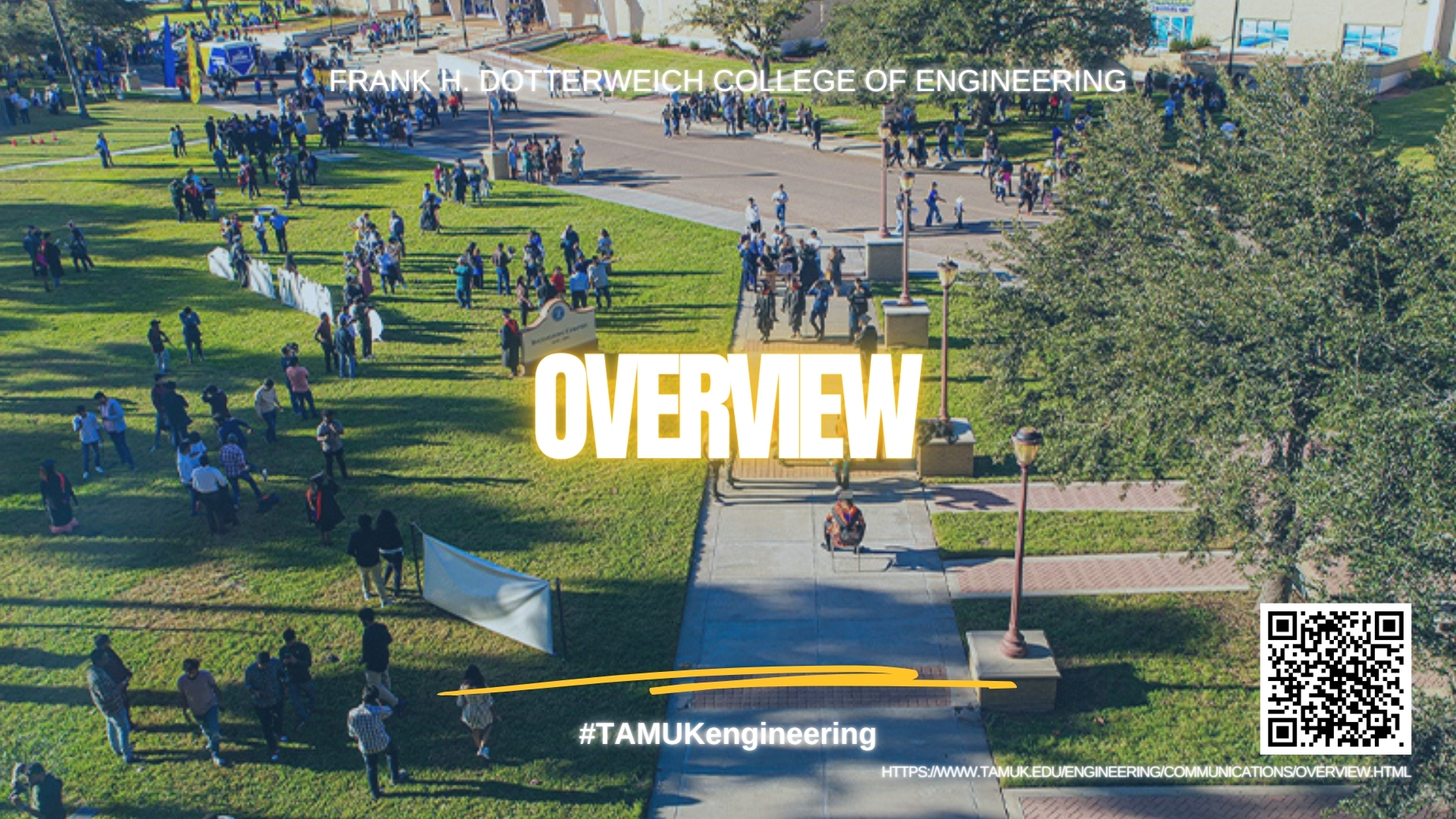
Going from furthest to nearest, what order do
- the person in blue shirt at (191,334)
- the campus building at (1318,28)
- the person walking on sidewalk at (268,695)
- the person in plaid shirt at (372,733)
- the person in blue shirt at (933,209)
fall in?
1. the campus building at (1318,28)
2. the person in blue shirt at (933,209)
3. the person in blue shirt at (191,334)
4. the person walking on sidewalk at (268,695)
5. the person in plaid shirt at (372,733)

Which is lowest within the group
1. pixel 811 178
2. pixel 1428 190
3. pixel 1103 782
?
pixel 1103 782

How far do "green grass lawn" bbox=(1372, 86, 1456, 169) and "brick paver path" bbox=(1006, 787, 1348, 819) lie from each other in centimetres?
3342

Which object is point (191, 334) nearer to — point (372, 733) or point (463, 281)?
point (463, 281)

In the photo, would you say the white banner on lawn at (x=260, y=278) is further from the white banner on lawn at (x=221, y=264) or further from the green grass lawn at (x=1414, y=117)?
the green grass lawn at (x=1414, y=117)

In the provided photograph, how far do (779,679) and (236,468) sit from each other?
31.7 feet

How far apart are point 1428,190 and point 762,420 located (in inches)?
468

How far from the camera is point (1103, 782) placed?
12.4 meters

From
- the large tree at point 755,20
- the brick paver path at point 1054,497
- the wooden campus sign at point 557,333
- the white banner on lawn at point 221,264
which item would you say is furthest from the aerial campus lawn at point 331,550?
the large tree at point 755,20

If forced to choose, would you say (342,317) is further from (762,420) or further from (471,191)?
(471,191)

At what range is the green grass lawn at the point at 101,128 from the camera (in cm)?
4909

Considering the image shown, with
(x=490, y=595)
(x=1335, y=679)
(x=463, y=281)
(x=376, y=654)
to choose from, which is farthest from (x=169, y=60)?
(x=1335, y=679)

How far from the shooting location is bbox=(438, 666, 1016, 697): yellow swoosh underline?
46.2 ft

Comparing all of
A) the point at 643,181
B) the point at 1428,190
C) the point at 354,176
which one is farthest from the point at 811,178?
the point at 1428,190

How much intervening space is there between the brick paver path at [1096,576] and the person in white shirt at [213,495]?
11.0 m
